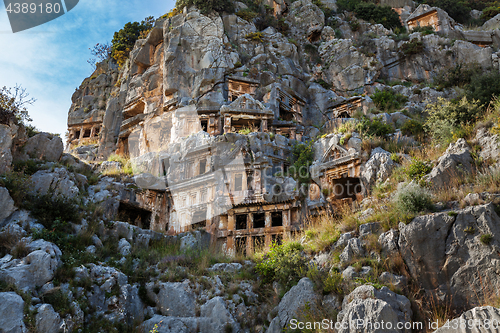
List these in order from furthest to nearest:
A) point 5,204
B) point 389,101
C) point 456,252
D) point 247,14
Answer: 1. point 247,14
2. point 389,101
3. point 5,204
4. point 456,252

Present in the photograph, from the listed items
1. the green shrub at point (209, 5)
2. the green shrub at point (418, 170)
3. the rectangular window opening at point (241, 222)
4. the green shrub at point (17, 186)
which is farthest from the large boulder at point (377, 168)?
the green shrub at point (209, 5)

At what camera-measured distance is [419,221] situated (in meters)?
10.1

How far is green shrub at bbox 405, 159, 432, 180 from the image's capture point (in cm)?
1253

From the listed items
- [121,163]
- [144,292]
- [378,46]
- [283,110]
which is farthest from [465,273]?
[378,46]

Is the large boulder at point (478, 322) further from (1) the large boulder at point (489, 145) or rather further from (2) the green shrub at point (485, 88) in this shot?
(2) the green shrub at point (485, 88)

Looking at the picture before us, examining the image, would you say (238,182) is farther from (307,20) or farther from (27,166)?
(307,20)

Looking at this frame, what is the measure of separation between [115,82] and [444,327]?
52274 mm

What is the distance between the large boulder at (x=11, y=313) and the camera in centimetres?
874

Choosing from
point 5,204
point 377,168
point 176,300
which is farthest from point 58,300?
point 377,168

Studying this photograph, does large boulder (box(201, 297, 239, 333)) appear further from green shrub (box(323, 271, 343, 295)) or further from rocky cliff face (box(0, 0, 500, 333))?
green shrub (box(323, 271, 343, 295))

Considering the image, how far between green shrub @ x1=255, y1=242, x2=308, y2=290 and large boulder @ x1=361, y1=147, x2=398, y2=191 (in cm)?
544

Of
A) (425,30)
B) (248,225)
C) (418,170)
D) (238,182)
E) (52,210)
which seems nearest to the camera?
(418,170)

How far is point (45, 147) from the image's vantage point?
1658 cm

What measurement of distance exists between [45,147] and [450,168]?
17.7m
